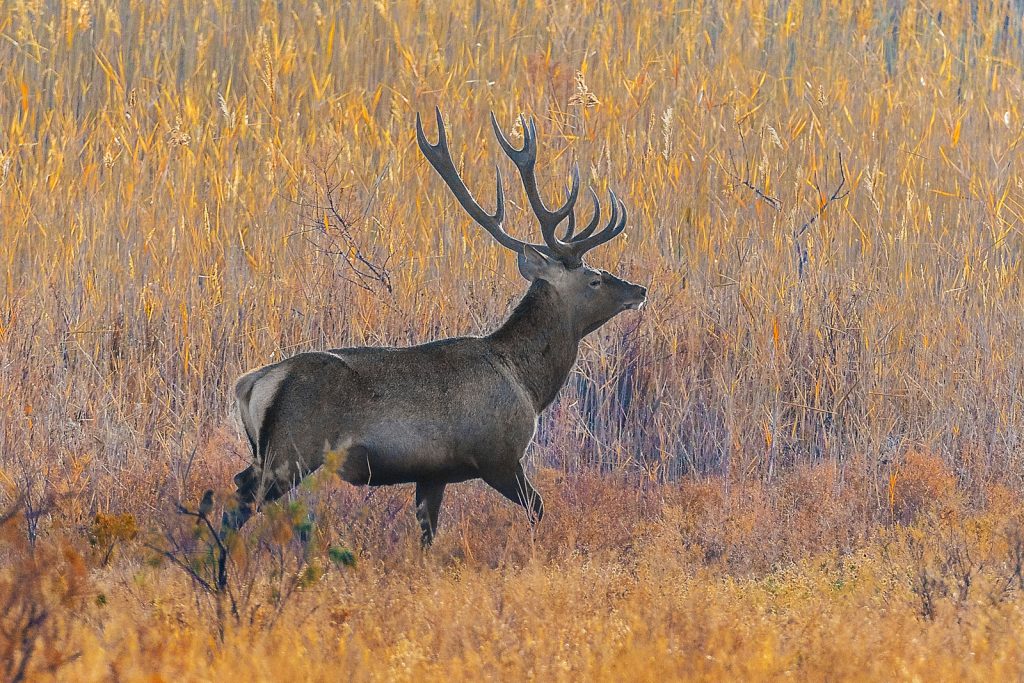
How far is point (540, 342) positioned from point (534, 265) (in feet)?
1.01

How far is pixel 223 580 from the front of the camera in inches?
158

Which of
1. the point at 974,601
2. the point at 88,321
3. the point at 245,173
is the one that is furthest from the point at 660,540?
the point at 245,173

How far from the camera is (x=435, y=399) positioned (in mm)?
5164

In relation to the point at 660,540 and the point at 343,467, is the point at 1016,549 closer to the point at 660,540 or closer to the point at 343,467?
the point at 660,540

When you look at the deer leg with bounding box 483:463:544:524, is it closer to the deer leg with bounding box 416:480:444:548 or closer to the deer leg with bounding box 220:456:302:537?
the deer leg with bounding box 416:480:444:548

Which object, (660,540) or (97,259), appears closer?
(660,540)

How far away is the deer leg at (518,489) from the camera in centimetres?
526

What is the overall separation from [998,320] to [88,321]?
416 cm

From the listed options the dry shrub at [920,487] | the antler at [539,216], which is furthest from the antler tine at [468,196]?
the dry shrub at [920,487]

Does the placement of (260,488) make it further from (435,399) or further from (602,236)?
(602,236)

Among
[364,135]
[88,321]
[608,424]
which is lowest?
[608,424]

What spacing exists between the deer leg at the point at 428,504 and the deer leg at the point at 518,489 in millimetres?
185

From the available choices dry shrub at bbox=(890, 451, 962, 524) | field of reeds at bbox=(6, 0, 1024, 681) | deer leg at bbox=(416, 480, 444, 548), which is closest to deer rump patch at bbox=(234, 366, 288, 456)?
field of reeds at bbox=(6, 0, 1024, 681)

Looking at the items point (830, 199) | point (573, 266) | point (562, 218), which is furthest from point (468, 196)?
point (830, 199)
